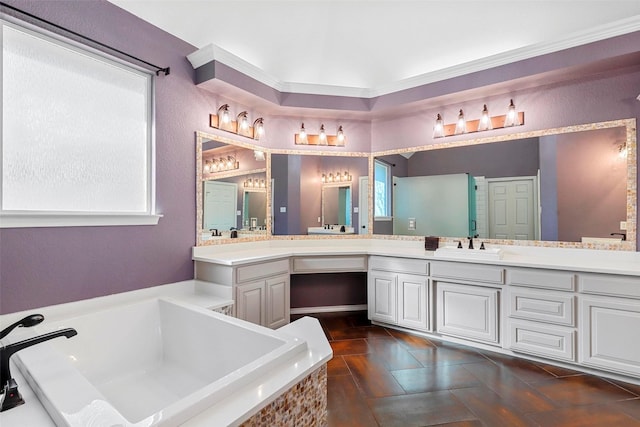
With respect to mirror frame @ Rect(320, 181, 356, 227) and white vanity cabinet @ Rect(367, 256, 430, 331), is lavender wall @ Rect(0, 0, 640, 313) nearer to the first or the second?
mirror frame @ Rect(320, 181, 356, 227)

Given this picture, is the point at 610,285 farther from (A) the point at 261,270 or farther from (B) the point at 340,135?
(B) the point at 340,135

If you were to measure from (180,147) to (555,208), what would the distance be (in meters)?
3.34

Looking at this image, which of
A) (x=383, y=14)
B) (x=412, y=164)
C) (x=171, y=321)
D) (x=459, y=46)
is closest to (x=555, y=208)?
(x=412, y=164)

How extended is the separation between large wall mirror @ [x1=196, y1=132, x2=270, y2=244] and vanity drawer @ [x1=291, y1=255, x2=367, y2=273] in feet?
1.96

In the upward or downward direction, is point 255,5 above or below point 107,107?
above

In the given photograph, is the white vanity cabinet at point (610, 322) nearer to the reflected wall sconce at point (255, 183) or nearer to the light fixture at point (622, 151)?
the light fixture at point (622, 151)

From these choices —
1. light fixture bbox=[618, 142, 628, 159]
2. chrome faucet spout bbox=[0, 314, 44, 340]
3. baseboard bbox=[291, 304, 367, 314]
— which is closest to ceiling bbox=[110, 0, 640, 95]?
light fixture bbox=[618, 142, 628, 159]

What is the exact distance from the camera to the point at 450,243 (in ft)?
10.5

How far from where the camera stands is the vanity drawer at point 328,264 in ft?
10.0

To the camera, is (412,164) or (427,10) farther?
(412,164)

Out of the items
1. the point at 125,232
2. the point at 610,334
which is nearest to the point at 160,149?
the point at 125,232

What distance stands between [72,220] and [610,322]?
3.66 metres

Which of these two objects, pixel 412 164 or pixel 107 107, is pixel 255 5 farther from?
pixel 412 164

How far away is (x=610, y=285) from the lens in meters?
2.08
